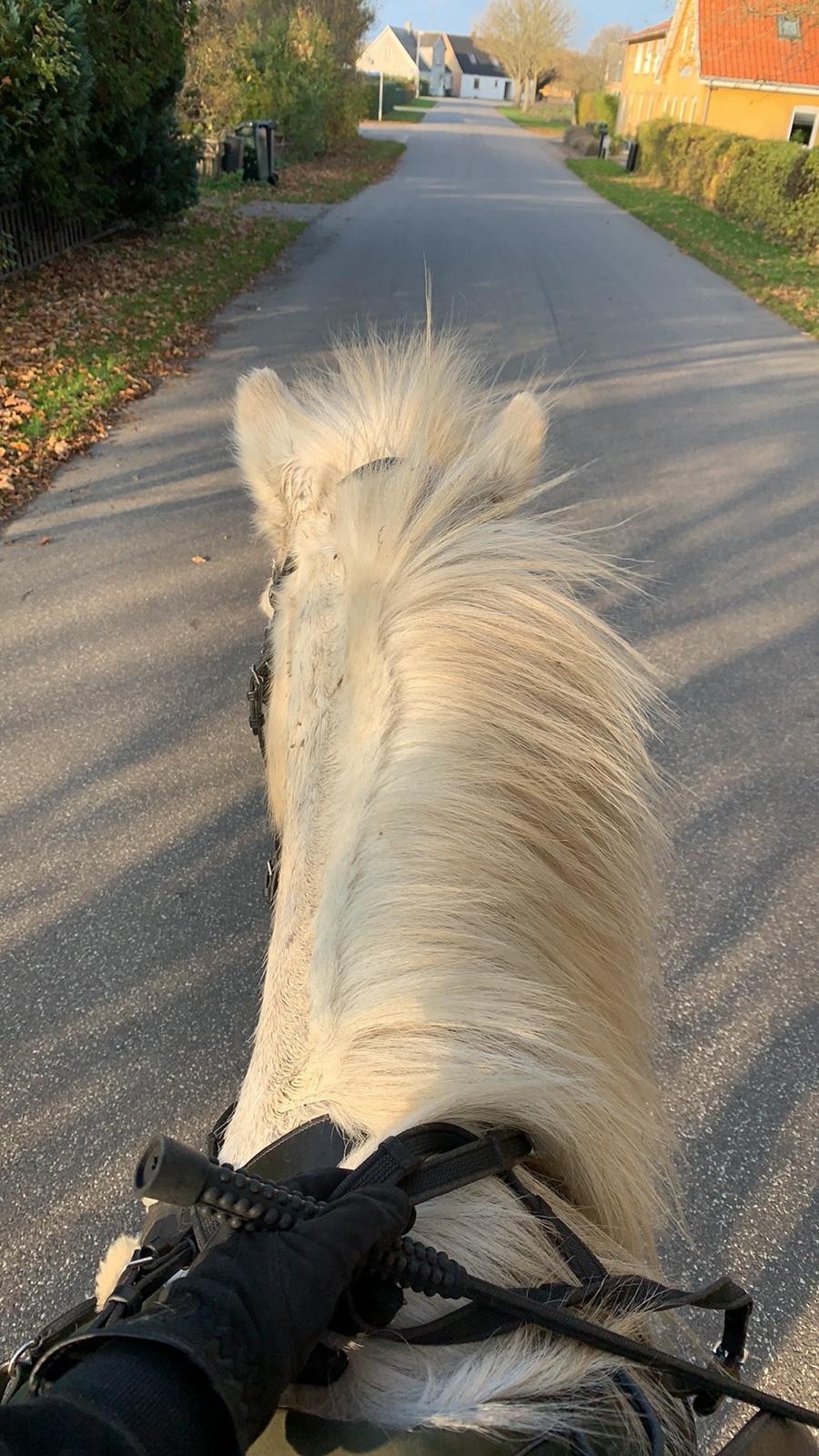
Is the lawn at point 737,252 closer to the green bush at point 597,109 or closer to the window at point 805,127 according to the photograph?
the window at point 805,127

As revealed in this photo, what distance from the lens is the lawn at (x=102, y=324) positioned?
655cm

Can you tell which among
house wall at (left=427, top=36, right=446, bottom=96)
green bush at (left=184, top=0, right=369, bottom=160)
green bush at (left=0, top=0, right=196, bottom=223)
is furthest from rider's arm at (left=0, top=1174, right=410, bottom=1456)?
house wall at (left=427, top=36, right=446, bottom=96)

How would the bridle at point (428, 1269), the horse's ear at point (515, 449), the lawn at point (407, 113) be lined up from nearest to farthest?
1. the bridle at point (428, 1269)
2. the horse's ear at point (515, 449)
3. the lawn at point (407, 113)

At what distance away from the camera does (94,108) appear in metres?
10.2

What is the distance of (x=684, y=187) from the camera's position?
25.2 meters

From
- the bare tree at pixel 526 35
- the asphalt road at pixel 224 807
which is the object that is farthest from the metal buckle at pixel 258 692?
the bare tree at pixel 526 35

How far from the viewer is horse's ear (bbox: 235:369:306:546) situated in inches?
75.7

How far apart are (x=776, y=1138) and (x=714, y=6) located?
1580 inches

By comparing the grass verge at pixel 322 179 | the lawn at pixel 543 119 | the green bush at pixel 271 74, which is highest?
the lawn at pixel 543 119

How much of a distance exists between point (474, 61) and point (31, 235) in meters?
125

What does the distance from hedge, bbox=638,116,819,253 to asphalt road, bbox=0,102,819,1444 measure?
467 inches

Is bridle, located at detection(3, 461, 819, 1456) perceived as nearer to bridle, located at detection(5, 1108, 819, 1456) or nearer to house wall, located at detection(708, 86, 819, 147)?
bridle, located at detection(5, 1108, 819, 1456)

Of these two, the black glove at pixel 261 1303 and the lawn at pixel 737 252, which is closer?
the black glove at pixel 261 1303

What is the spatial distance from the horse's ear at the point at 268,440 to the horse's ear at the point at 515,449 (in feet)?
1.54
